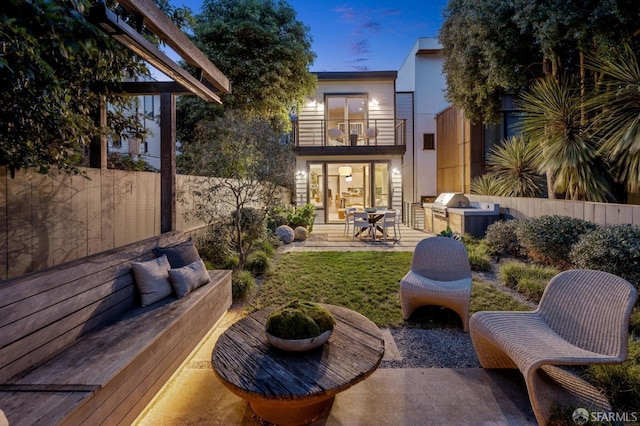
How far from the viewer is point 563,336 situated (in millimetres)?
2482

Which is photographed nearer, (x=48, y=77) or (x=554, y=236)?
(x=48, y=77)

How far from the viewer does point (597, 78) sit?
639 centimetres

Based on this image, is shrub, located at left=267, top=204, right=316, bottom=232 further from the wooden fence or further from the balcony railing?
the wooden fence

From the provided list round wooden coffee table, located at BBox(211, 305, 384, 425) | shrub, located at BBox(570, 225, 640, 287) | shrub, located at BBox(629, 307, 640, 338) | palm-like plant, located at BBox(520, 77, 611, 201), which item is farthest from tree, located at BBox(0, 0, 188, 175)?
palm-like plant, located at BBox(520, 77, 611, 201)

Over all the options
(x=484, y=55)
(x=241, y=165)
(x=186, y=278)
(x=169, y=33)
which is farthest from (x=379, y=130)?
(x=186, y=278)

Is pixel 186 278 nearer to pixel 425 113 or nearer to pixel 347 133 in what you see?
pixel 347 133

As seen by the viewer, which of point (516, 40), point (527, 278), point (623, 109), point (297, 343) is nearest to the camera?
point (297, 343)

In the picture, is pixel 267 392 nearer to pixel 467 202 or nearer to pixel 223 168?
pixel 223 168

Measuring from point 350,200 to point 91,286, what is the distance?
14165 millimetres

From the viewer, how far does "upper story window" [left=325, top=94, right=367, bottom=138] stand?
13.9 meters

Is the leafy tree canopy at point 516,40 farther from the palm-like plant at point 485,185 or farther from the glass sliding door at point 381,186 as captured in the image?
the glass sliding door at point 381,186

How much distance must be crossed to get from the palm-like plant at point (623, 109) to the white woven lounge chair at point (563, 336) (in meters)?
3.69

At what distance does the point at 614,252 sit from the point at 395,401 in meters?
3.39

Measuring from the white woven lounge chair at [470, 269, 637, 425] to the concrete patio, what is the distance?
7.8 inches
